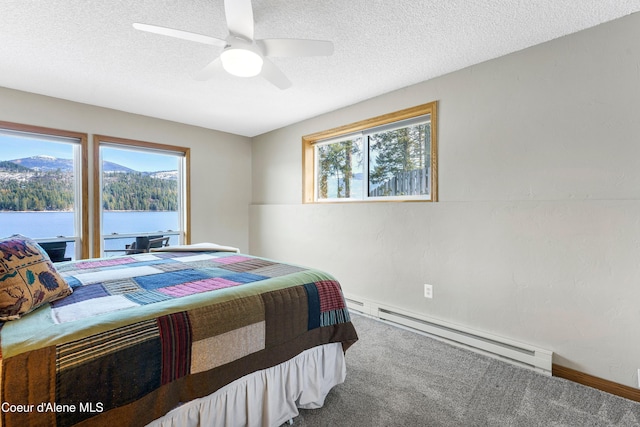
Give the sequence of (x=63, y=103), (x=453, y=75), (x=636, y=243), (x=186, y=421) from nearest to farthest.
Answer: (x=186, y=421) → (x=636, y=243) → (x=453, y=75) → (x=63, y=103)

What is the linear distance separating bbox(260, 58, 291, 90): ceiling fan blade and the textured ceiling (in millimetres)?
288

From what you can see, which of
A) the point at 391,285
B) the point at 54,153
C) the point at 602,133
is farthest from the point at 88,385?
the point at 54,153

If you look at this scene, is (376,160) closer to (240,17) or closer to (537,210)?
(537,210)

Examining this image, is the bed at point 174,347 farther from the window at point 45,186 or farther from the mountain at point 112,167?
the mountain at point 112,167

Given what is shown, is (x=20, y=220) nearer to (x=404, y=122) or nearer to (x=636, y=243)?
(x=404, y=122)

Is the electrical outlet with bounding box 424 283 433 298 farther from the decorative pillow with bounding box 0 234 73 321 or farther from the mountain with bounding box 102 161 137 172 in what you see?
the mountain with bounding box 102 161 137 172

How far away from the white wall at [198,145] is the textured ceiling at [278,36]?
23cm

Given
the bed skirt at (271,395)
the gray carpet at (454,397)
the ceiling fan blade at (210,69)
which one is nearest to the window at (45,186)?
the ceiling fan blade at (210,69)

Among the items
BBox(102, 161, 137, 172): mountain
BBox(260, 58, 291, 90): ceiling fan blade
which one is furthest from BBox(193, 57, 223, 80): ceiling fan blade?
BBox(102, 161, 137, 172): mountain

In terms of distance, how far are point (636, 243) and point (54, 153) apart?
5111mm

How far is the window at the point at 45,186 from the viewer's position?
295 cm

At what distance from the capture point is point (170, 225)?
4.11 m

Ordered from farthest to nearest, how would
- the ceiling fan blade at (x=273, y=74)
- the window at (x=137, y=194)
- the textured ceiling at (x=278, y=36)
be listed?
the window at (x=137, y=194)
the ceiling fan blade at (x=273, y=74)
the textured ceiling at (x=278, y=36)

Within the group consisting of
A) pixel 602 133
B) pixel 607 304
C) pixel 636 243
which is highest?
pixel 602 133
